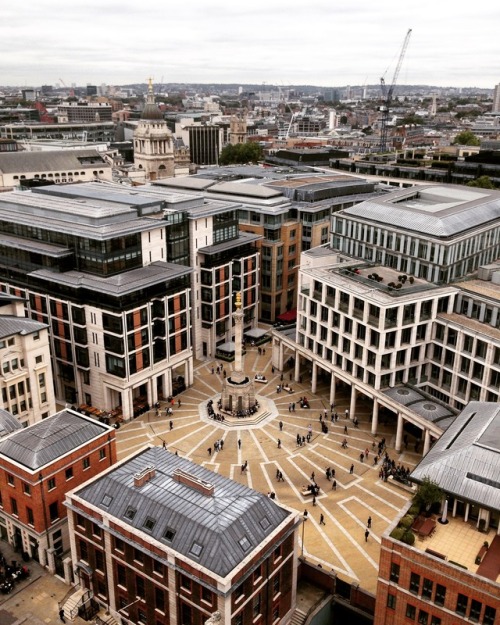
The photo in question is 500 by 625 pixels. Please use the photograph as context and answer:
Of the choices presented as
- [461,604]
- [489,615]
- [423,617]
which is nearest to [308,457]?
[423,617]

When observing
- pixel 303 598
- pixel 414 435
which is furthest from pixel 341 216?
pixel 303 598

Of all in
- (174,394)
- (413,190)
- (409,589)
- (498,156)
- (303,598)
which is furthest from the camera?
(498,156)

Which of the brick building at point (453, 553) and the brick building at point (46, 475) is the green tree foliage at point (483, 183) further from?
the brick building at point (46, 475)

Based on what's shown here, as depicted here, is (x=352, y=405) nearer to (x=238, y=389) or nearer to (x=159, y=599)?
(x=238, y=389)

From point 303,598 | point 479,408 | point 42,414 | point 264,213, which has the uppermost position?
point 264,213

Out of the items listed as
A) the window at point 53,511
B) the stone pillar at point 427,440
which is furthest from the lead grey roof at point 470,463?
the window at point 53,511

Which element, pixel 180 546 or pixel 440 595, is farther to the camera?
pixel 180 546

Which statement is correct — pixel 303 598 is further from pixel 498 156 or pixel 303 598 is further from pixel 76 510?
pixel 498 156
